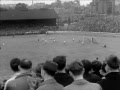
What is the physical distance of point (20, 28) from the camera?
69.6 meters

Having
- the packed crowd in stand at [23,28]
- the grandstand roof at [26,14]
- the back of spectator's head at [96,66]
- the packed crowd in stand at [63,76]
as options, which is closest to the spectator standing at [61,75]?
the packed crowd in stand at [63,76]

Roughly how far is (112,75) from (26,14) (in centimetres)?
6709

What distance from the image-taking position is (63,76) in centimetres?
511

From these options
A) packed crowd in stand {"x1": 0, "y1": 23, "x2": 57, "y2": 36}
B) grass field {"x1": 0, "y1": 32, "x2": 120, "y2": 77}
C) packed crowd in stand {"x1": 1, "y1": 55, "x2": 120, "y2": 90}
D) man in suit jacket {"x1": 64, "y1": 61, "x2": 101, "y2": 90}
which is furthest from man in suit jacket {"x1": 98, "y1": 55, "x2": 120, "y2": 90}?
packed crowd in stand {"x1": 0, "y1": 23, "x2": 57, "y2": 36}

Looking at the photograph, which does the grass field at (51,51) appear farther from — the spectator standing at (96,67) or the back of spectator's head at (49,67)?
the back of spectator's head at (49,67)

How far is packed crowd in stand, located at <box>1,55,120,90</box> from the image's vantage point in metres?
4.22

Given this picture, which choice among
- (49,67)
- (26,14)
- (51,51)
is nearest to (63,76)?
(49,67)

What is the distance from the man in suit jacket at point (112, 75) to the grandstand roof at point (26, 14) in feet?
210

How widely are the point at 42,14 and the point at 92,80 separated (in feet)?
218

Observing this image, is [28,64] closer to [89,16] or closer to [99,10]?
[89,16]

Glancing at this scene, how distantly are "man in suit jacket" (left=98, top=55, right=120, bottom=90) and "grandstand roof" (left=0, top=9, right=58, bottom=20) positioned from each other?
210ft

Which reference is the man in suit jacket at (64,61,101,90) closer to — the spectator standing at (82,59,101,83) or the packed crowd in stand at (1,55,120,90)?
the packed crowd in stand at (1,55,120,90)

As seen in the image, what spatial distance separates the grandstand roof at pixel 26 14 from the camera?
6800cm

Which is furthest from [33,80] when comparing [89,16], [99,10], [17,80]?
[99,10]
